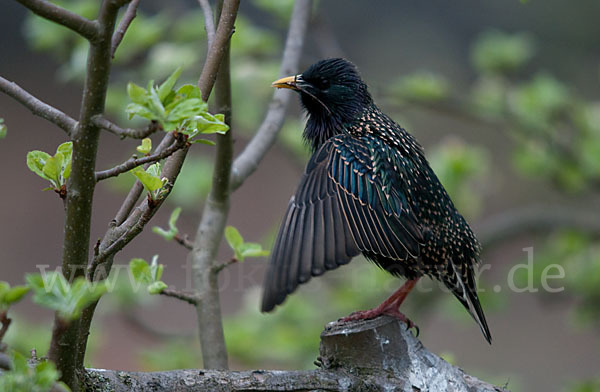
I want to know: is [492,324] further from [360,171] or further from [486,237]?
[360,171]

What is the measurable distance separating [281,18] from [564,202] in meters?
6.45

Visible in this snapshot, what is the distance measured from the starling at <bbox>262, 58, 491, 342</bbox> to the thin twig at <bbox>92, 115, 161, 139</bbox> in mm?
1154

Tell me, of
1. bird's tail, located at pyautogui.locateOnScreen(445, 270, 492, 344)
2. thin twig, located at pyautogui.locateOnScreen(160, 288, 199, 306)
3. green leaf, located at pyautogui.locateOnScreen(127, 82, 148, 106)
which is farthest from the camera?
bird's tail, located at pyautogui.locateOnScreen(445, 270, 492, 344)

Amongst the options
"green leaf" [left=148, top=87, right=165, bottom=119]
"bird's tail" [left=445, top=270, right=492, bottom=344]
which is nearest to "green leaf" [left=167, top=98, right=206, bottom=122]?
"green leaf" [left=148, top=87, right=165, bottom=119]

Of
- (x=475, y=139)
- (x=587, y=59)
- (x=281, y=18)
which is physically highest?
(x=587, y=59)

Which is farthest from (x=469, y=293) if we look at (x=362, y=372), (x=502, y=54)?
(x=502, y=54)

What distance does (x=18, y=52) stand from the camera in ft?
37.8

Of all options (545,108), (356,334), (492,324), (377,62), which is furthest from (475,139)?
(356,334)

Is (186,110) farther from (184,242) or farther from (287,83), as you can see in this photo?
(287,83)

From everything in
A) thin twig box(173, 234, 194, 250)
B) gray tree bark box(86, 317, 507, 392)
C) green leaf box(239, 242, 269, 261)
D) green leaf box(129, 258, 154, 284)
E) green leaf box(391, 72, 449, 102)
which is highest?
green leaf box(391, 72, 449, 102)

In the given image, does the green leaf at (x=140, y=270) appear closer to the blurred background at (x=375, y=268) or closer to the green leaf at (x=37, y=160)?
the green leaf at (x=37, y=160)

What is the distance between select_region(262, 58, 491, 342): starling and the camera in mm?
2785

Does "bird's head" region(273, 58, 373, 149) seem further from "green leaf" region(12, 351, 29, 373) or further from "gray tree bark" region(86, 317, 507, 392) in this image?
"green leaf" region(12, 351, 29, 373)

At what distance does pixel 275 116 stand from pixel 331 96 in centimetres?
44
